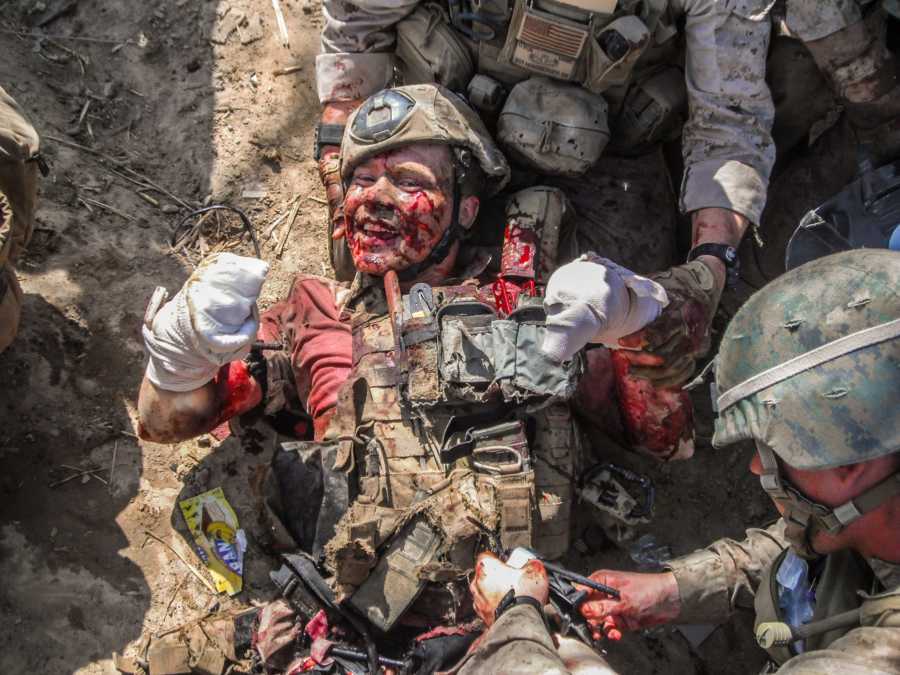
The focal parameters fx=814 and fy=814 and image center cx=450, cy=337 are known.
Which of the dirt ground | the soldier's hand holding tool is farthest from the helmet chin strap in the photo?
the dirt ground

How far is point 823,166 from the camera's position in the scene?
5.22 meters

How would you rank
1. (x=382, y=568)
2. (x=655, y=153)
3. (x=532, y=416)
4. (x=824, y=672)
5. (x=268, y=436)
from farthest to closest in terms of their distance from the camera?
(x=655, y=153) < (x=268, y=436) < (x=532, y=416) < (x=382, y=568) < (x=824, y=672)

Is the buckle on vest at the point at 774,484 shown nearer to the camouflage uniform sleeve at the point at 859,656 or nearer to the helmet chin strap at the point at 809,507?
the helmet chin strap at the point at 809,507

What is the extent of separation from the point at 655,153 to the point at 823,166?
3.46ft

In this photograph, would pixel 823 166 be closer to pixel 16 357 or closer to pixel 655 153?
pixel 655 153

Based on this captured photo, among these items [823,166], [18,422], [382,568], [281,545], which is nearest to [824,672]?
[382,568]

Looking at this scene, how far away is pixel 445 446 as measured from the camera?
13.2 feet

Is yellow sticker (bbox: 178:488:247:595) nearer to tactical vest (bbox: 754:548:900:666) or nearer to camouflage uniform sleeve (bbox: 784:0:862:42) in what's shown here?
tactical vest (bbox: 754:548:900:666)

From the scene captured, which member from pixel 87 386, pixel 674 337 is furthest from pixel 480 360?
pixel 87 386

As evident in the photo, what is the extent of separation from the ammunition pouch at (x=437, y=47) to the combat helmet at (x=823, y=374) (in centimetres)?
289

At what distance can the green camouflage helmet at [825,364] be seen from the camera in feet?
7.95

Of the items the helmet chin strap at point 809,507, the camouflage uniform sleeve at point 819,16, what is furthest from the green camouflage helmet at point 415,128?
the helmet chin strap at point 809,507

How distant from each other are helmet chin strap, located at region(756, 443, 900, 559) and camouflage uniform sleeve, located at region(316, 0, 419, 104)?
368 centimetres

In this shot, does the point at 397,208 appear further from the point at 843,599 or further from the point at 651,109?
the point at 843,599
